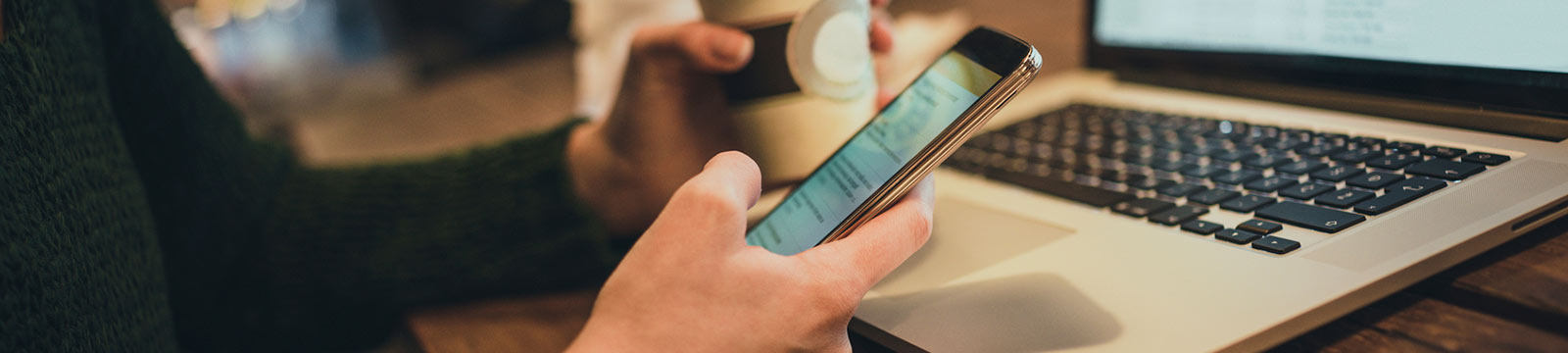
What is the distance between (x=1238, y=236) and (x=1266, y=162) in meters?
0.10

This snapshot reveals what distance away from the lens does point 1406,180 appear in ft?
1.12

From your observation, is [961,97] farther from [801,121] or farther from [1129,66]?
[1129,66]

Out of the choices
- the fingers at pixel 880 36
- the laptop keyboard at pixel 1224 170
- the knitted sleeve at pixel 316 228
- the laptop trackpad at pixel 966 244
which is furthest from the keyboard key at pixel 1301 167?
the knitted sleeve at pixel 316 228

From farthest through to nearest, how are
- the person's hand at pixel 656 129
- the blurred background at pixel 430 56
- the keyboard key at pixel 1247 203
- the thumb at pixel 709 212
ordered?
the blurred background at pixel 430 56 < the person's hand at pixel 656 129 < the keyboard key at pixel 1247 203 < the thumb at pixel 709 212

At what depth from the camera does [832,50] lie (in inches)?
15.2

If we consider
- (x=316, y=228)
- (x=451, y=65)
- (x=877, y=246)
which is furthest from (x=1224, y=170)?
(x=451, y=65)

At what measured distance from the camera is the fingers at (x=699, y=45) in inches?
16.2

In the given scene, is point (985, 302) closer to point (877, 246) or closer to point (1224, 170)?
point (877, 246)

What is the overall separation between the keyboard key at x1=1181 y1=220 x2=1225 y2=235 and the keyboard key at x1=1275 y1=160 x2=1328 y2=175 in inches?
2.8

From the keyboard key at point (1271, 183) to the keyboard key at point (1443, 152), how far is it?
60 mm

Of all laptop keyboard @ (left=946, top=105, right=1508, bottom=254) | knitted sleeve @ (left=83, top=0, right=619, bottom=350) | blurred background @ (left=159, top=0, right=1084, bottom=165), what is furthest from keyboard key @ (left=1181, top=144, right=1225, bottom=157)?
knitted sleeve @ (left=83, top=0, right=619, bottom=350)

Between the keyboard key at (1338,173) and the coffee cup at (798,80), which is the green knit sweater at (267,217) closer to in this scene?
the coffee cup at (798,80)

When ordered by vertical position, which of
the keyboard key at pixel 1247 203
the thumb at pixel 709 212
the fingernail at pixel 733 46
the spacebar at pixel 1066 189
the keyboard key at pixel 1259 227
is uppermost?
the fingernail at pixel 733 46

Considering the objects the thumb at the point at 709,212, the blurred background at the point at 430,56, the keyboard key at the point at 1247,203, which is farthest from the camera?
the blurred background at the point at 430,56
